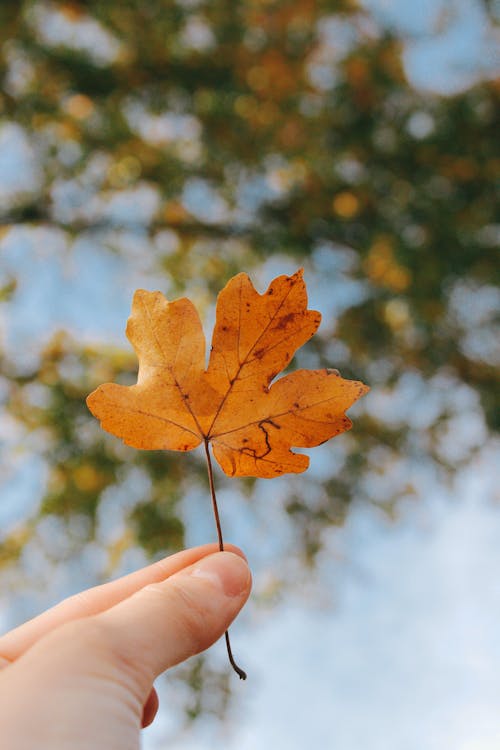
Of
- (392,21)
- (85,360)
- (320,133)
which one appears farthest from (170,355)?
(392,21)

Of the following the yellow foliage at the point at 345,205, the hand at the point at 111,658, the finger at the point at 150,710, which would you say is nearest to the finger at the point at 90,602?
the hand at the point at 111,658

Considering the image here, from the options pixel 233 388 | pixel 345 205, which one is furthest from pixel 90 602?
pixel 345 205

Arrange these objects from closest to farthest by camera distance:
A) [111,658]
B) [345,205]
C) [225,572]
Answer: [111,658] < [225,572] < [345,205]

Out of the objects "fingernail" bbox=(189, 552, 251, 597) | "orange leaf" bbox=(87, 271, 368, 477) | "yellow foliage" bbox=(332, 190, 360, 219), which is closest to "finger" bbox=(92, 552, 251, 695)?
"fingernail" bbox=(189, 552, 251, 597)

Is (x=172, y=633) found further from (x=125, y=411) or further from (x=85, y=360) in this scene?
(x=85, y=360)

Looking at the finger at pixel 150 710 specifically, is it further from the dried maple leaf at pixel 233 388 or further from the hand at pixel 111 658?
the dried maple leaf at pixel 233 388

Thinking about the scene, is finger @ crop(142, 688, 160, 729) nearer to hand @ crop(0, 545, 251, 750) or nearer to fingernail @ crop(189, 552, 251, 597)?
hand @ crop(0, 545, 251, 750)

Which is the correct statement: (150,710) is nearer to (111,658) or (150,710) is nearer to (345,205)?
(111,658)
